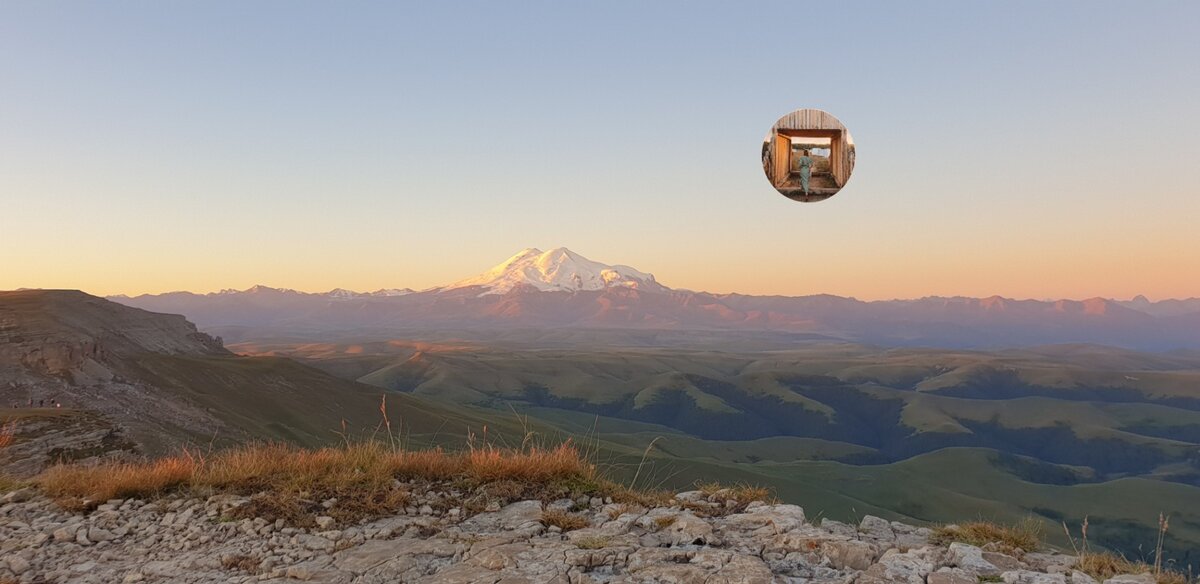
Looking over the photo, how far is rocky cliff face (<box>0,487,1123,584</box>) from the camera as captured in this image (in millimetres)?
5305

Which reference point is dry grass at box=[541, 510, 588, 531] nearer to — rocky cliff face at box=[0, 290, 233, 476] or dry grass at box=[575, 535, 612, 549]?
dry grass at box=[575, 535, 612, 549]

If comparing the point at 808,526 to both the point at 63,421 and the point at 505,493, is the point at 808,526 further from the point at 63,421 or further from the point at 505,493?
the point at 63,421

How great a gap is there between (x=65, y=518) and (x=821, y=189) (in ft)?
31.1

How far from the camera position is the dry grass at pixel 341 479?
7.13 metres

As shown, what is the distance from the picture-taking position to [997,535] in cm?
652

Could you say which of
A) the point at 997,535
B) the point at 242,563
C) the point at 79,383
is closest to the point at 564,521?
the point at 242,563

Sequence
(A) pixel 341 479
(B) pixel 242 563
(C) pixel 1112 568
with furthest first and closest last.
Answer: (A) pixel 341 479
(B) pixel 242 563
(C) pixel 1112 568

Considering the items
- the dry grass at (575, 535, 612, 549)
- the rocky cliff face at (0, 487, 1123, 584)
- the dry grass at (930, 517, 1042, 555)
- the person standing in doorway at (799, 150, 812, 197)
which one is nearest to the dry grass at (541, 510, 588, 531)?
the rocky cliff face at (0, 487, 1123, 584)

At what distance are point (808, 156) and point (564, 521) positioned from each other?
4677mm

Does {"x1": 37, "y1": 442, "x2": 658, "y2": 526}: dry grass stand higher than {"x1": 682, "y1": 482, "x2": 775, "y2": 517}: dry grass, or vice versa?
{"x1": 37, "y1": 442, "x2": 658, "y2": 526}: dry grass

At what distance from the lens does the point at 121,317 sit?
83.0 m

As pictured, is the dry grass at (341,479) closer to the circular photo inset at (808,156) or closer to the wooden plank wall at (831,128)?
the circular photo inset at (808,156)

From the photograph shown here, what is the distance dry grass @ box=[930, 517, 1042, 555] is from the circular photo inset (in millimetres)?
4043

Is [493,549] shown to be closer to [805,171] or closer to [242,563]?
[242,563]
